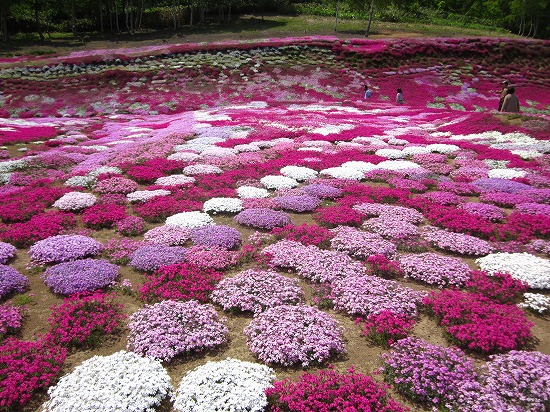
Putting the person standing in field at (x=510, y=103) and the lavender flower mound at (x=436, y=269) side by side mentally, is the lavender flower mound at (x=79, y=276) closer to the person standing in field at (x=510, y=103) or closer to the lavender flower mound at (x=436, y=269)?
the lavender flower mound at (x=436, y=269)

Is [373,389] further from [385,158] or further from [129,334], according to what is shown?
[385,158]

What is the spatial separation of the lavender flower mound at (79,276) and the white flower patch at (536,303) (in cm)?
1187

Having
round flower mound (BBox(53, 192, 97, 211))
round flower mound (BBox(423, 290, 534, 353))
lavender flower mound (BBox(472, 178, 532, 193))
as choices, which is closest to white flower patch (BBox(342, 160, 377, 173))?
lavender flower mound (BBox(472, 178, 532, 193))

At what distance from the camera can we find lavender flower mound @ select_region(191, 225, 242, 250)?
13.3m

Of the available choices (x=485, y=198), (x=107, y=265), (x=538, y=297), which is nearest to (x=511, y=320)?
(x=538, y=297)

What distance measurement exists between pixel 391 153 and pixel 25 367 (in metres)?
21.6

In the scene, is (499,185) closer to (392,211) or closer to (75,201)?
(392,211)

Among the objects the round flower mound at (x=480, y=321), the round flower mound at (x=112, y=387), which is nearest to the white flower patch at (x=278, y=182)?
the round flower mound at (x=480, y=321)

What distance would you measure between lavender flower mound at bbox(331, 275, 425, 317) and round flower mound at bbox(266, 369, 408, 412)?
241 centimetres

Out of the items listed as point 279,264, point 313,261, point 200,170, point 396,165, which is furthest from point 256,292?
point 396,165

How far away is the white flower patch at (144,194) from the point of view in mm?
17281

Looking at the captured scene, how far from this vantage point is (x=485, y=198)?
56.1 feet

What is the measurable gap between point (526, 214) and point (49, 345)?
17.2 m

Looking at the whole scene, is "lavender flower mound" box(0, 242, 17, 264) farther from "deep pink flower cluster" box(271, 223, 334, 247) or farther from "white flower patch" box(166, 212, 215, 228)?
"deep pink flower cluster" box(271, 223, 334, 247)
